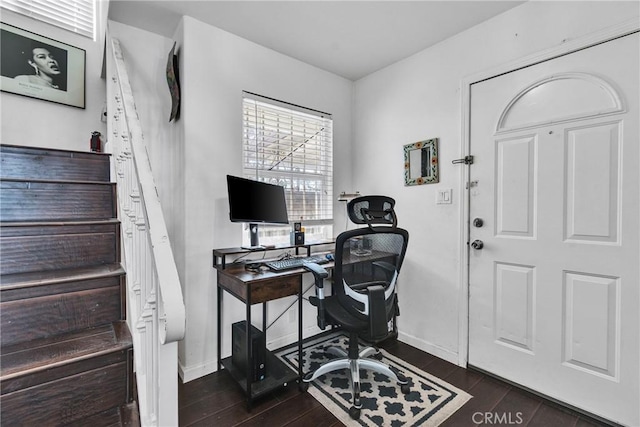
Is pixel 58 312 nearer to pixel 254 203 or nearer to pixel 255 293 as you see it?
pixel 255 293

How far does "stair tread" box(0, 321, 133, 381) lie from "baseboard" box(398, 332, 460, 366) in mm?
2234

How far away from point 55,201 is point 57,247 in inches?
10.9

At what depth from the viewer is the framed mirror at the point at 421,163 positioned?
2422 millimetres

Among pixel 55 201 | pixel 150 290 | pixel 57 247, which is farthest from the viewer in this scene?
pixel 55 201

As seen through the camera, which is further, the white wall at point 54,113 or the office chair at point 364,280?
the white wall at point 54,113

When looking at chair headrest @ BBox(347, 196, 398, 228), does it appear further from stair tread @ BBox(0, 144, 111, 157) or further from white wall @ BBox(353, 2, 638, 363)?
stair tread @ BBox(0, 144, 111, 157)

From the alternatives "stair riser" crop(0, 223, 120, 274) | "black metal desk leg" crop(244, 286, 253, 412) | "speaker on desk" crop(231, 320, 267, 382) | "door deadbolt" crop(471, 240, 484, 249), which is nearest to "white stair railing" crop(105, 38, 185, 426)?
"stair riser" crop(0, 223, 120, 274)

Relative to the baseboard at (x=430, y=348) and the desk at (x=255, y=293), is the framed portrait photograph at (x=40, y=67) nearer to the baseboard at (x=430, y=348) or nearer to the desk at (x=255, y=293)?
the desk at (x=255, y=293)

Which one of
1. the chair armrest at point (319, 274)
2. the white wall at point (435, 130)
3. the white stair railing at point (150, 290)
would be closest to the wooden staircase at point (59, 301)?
the white stair railing at point (150, 290)

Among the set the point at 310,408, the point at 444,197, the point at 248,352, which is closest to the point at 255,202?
the point at 248,352

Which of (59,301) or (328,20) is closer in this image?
(59,301)

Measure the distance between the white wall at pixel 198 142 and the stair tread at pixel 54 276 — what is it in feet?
2.51

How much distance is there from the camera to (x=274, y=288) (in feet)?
6.23

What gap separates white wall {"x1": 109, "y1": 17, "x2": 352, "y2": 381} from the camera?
6.93ft
